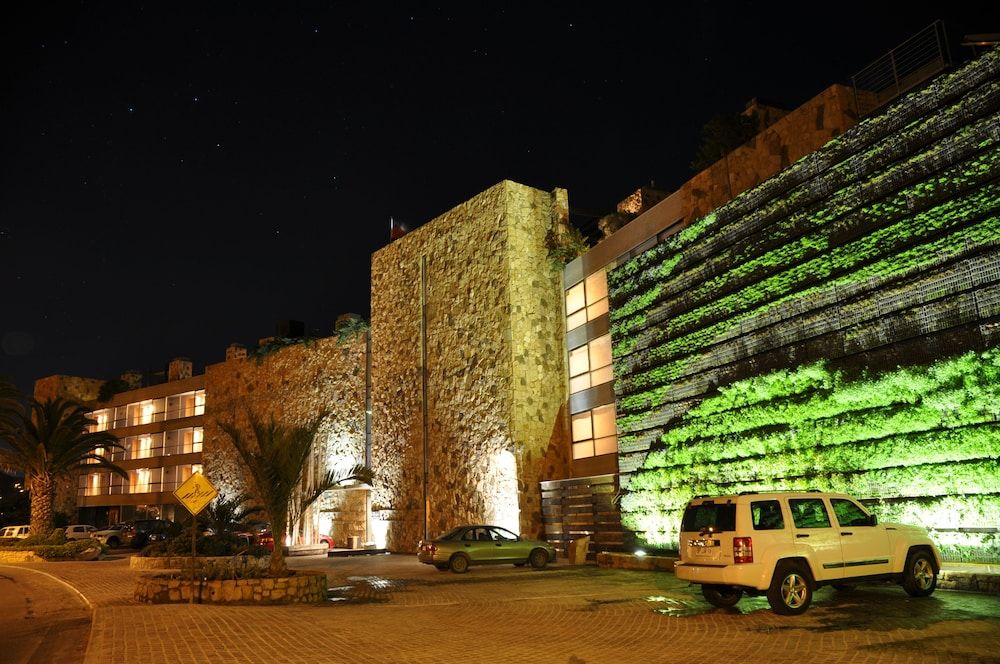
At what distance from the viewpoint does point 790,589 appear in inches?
399

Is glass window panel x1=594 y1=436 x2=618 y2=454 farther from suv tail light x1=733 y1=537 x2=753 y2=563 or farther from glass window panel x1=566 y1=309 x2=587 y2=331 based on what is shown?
suv tail light x1=733 y1=537 x2=753 y2=563

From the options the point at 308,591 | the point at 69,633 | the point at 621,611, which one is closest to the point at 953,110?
the point at 621,611

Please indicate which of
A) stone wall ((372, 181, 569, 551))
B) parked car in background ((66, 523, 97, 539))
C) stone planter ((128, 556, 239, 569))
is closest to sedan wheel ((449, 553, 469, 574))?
stone wall ((372, 181, 569, 551))

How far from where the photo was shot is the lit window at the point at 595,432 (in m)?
24.0

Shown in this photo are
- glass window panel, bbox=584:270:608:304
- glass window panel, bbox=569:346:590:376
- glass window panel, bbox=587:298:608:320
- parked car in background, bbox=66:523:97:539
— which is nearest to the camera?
glass window panel, bbox=587:298:608:320

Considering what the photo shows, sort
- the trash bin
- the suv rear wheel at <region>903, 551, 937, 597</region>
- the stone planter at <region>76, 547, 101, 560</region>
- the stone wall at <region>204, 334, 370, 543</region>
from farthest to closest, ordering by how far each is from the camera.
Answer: the stone wall at <region>204, 334, 370, 543</region> < the stone planter at <region>76, 547, 101, 560</region> < the trash bin < the suv rear wheel at <region>903, 551, 937, 597</region>

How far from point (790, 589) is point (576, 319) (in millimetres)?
16155

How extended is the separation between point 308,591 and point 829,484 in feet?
34.7

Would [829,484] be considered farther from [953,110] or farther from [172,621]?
[172,621]

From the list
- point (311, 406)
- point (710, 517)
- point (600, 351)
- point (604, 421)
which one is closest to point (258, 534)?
point (311, 406)

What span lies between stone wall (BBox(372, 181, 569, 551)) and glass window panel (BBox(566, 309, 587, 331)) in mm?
340

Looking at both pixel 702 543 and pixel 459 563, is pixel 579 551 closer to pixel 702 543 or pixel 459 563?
pixel 459 563

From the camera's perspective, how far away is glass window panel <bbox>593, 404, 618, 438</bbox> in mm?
24172

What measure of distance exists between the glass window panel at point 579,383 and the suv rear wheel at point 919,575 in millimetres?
14124
